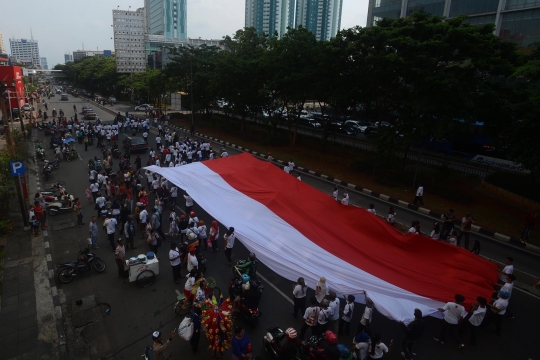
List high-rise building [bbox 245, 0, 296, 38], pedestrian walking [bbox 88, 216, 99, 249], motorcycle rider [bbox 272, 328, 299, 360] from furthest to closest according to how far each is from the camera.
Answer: high-rise building [bbox 245, 0, 296, 38] → pedestrian walking [bbox 88, 216, 99, 249] → motorcycle rider [bbox 272, 328, 299, 360]

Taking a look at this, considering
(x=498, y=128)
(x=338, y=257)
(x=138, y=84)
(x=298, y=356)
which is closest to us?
(x=298, y=356)

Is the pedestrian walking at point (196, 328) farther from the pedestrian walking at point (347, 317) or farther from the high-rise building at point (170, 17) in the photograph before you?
the high-rise building at point (170, 17)

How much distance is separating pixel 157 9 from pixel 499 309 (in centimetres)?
15866

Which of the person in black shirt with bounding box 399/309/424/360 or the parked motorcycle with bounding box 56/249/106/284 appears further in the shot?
the parked motorcycle with bounding box 56/249/106/284

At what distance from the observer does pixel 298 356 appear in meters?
7.45

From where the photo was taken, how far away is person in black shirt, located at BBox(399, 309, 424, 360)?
7.27 meters

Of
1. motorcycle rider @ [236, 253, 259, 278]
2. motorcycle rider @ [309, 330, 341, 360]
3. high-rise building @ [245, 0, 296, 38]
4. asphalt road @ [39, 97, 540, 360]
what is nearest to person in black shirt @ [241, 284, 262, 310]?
asphalt road @ [39, 97, 540, 360]

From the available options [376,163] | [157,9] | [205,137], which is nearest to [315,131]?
[205,137]

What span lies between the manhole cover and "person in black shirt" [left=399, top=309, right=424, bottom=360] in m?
13.3

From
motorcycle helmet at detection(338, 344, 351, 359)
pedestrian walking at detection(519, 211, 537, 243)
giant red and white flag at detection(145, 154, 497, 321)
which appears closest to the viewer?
motorcycle helmet at detection(338, 344, 351, 359)

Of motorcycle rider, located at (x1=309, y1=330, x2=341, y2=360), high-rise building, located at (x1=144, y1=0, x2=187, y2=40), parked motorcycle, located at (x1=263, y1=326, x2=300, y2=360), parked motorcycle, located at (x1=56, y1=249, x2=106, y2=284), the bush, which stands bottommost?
parked motorcycle, located at (x1=56, y1=249, x2=106, y2=284)

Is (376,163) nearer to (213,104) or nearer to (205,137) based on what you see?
(205,137)

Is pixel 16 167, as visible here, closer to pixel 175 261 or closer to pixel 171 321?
pixel 175 261

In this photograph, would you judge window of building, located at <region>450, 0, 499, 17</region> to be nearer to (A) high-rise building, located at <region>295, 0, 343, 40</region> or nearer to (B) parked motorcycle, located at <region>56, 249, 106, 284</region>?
(B) parked motorcycle, located at <region>56, 249, 106, 284</region>
